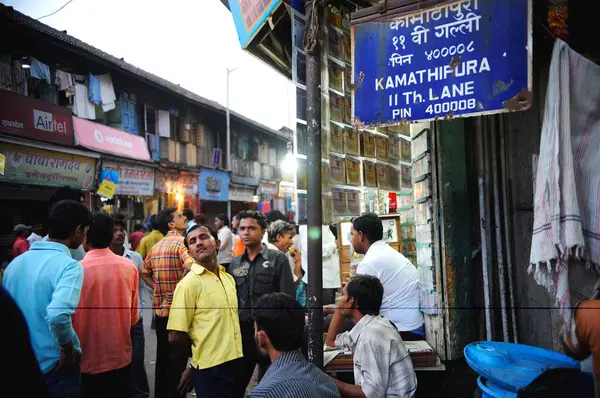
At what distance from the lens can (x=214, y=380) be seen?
3.28 m

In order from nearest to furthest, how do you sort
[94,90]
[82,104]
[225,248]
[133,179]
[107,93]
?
[225,248] < [82,104] < [94,90] < [107,93] < [133,179]

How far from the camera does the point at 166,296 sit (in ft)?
15.5

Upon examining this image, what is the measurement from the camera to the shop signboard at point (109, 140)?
41.7 ft

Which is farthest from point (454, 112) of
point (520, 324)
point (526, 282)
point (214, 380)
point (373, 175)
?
point (214, 380)

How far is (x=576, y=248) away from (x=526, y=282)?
147cm

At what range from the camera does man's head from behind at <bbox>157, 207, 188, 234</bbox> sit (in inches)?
223

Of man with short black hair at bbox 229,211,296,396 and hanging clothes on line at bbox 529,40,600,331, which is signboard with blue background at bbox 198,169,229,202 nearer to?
man with short black hair at bbox 229,211,296,396

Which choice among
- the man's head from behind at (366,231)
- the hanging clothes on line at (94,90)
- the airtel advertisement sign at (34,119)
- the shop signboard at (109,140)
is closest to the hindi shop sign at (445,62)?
the man's head from behind at (366,231)

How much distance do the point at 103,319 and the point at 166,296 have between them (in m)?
1.19

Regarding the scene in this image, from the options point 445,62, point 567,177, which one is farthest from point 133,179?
point 567,177

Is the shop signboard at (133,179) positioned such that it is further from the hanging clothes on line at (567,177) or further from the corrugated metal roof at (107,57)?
the hanging clothes on line at (567,177)

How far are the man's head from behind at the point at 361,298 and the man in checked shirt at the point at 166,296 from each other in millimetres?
2177

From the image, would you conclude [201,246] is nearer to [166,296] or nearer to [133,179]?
[166,296]

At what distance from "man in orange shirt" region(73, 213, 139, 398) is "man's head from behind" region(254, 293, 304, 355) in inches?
63.9
